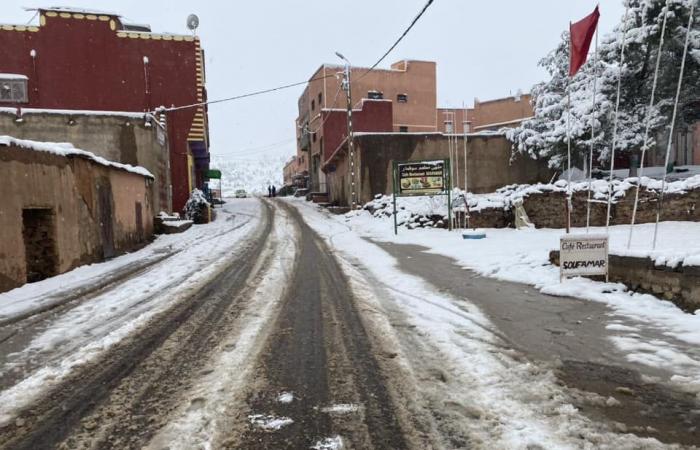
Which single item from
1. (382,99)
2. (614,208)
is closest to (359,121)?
(382,99)

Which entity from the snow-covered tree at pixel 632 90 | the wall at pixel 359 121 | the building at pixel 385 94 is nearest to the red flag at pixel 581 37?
the snow-covered tree at pixel 632 90

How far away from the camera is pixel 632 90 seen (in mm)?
21078

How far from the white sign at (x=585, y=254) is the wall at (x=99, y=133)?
15840mm

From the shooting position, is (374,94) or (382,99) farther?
(374,94)

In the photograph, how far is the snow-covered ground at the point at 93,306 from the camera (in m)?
4.16

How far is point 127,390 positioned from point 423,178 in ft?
45.3

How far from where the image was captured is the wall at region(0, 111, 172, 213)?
60.2ft

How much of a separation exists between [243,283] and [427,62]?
135 feet

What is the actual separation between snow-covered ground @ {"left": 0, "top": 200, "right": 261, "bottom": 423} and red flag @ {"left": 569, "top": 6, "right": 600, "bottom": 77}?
26.1ft

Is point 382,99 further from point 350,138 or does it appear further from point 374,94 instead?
point 350,138

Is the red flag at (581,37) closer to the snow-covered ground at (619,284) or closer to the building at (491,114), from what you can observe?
the snow-covered ground at (619,284)

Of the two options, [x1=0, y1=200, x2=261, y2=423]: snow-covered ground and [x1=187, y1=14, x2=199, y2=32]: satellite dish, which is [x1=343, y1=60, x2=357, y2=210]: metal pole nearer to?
[x1=187, y1=14, x2=199, y2=32]: satellite dish

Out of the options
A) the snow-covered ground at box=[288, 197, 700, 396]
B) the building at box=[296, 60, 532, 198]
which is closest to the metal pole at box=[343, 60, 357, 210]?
the snow-covered ground at box=[288, 197, 700, 396]

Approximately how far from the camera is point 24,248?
8.49 metres
